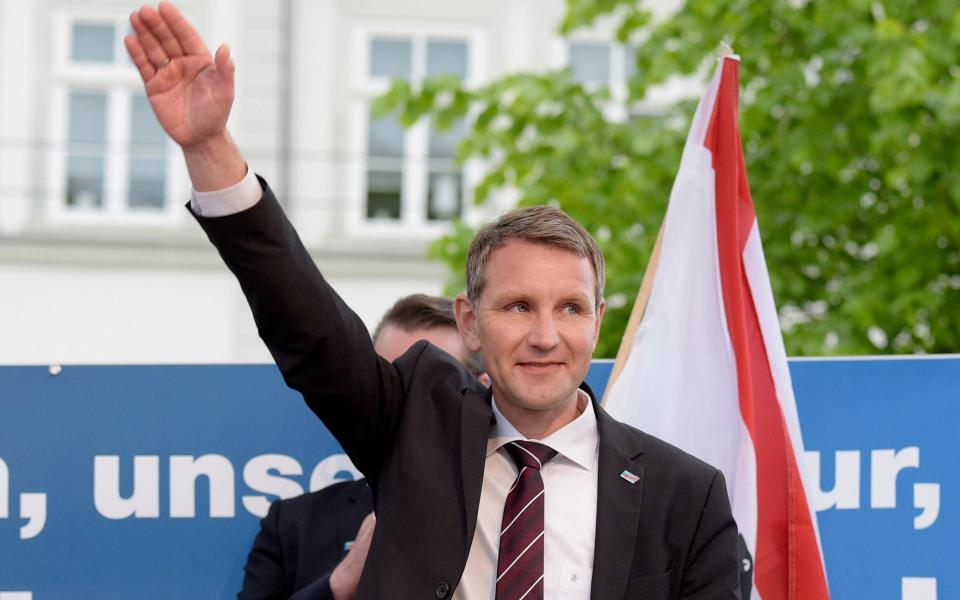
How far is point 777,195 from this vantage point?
6.68m

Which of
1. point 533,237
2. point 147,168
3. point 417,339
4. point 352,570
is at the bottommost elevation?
point 352,570

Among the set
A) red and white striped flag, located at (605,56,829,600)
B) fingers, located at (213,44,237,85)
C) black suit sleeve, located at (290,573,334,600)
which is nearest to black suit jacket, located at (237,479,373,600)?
black suit sleeve, located at (290,573,334,600)

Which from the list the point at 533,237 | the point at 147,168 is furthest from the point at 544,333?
the point at 147,168

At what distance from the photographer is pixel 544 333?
2.05 m

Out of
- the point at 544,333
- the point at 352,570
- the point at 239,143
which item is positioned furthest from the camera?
the point at 239,143

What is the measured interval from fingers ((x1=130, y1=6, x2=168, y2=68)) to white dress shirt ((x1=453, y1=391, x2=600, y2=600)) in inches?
31.4

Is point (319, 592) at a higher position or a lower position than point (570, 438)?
lower

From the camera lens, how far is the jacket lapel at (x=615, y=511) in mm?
2014

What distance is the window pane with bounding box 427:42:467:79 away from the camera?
39.7 feet

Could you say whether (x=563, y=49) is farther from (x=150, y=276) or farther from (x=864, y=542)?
(x=864, y=542)

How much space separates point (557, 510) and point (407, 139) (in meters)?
10.3

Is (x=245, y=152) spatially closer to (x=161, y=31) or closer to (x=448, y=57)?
(x=448, y=57)

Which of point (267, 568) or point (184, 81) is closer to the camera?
point (184, 81)

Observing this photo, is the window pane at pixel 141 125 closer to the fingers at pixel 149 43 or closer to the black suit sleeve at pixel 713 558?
the fingers at pixel 149 43
